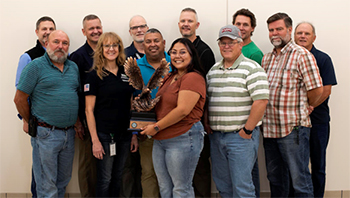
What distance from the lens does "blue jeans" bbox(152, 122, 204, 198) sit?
94.0 inches

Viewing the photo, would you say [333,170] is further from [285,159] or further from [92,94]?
[92,94]

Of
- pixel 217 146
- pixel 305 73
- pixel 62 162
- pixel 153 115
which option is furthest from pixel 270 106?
pixel 62 162

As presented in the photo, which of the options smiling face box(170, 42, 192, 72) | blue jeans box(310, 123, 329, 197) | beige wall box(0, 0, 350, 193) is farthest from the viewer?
beige wall box(0, 0, 350, 193)

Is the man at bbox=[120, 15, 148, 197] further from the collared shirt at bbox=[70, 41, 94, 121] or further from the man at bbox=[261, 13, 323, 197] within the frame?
the man at bbox=[261, 13, 323, 197]

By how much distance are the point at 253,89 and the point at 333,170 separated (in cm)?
207

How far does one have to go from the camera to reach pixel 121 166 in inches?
117

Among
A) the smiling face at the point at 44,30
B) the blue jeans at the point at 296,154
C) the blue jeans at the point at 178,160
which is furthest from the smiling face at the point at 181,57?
the smiling face at the point at 44,30

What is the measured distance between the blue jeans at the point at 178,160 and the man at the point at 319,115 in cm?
142

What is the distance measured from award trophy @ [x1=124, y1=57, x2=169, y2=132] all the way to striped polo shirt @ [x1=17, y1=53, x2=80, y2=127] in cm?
63

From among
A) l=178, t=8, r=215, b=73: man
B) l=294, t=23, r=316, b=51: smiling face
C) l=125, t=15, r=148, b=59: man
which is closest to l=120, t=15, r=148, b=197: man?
l=125, t=15, r=148, b=59: man

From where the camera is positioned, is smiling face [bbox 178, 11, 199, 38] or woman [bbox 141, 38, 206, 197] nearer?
woman [bbox 141, 38, 206, 197]

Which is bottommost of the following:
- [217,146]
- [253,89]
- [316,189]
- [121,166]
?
[316,189]

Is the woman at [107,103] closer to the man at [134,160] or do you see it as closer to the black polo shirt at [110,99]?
the black polo shirt at [110,99]

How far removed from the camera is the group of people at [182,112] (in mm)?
2451
